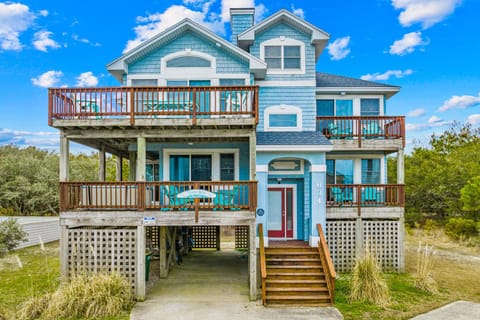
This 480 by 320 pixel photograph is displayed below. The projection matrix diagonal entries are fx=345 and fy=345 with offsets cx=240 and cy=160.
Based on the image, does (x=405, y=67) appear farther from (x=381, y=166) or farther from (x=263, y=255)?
(x=263, y=255)

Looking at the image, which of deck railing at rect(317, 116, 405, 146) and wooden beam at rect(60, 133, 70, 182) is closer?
wooden beam at rect(60, 133, 70, 182)

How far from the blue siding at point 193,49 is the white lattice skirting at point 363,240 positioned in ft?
22.3

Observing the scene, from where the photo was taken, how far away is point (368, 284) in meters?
9.73

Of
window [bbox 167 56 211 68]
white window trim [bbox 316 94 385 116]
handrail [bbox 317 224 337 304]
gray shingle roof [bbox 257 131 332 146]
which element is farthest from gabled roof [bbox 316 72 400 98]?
handrail [bbox 317 224 337 304]

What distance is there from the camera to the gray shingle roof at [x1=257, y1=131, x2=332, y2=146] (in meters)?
12.2

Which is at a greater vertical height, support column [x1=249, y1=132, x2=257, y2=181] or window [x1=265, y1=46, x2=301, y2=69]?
window [x1=265, y1=46, x2=301, y2=69]

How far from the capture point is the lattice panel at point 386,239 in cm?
1302

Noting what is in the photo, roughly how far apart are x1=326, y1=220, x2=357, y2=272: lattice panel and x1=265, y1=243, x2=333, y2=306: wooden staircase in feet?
5.61

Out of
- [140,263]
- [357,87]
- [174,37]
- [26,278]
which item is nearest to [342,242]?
[357,87]

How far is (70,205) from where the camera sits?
10453 millimetres

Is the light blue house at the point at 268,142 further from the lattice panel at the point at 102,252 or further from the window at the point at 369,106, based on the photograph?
the window at the point at 369,106

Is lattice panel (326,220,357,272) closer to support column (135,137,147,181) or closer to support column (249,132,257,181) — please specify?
support column (249,132,257,181)

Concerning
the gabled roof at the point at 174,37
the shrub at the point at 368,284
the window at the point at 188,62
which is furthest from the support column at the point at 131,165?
the shrub at the point at 368,284

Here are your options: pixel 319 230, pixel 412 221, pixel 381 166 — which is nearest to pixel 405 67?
pixel 412 221
